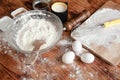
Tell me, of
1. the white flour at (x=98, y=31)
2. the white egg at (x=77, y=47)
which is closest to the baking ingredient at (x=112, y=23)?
the white flour at (x=98, y=31)

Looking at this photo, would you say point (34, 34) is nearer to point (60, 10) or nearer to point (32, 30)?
point (32, 30)

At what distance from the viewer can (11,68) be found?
0.89 m

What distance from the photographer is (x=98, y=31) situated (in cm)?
96

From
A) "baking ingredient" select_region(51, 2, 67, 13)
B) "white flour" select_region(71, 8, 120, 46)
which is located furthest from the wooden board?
"baking ingredient" select_region(51, 2, 67, 13)

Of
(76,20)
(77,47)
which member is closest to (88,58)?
(77,47)

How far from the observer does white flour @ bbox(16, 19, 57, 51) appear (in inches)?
35.7

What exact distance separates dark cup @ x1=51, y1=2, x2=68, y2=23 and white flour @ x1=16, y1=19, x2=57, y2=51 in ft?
0.17

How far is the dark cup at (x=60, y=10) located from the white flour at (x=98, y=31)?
0.08m

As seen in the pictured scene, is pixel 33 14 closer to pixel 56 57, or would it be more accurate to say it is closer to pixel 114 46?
pixel 56 57

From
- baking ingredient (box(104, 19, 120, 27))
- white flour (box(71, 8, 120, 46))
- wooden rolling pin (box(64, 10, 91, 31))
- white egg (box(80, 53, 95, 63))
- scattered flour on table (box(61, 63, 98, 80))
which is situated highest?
wooden rolling pin (box(64, 10, 91, 31))

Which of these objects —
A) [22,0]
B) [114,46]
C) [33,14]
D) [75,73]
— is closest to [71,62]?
[75,73]

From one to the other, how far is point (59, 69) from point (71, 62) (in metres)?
0.05

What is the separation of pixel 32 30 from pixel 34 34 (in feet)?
0.09

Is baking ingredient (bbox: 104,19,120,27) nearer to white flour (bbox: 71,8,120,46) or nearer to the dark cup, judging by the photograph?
white flour (bbox: 71,8,120,46)
